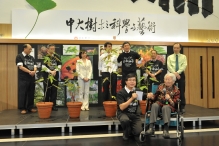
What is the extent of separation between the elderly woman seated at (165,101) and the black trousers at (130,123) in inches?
12.0

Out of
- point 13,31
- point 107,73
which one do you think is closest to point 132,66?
point 107,73

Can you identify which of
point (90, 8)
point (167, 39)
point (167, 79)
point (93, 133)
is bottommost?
point (93, 133)

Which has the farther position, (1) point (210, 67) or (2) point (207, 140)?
(1) point (210, 67)

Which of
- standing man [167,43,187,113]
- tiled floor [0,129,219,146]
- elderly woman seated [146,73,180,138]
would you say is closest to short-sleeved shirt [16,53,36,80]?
tiled floor [0,129,219,146]

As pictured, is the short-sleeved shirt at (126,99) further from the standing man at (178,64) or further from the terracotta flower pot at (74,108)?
the standing man at (178,64)

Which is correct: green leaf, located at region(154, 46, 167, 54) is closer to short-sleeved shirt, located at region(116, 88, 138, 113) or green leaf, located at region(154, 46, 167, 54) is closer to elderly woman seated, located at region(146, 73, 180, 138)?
elderly woman seated, located at region(146, 73, 180, 138)

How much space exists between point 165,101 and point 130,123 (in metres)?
0.66

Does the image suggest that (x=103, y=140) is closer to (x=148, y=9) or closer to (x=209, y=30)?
(x=148, y=9)

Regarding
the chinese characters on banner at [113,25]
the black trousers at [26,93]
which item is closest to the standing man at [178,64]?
the chinese characters on banner at [113,25]

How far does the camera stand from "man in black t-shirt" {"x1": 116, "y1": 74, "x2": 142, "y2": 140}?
305 cm

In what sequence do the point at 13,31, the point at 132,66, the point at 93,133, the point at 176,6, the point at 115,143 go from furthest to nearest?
1. the point at 176,6
2. the point at 13,31
3. the point at 132,66
4. the point at 93,133
5. the point at 115,143

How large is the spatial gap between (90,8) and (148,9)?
64.6 inches

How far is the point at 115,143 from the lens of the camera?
2965 millimetres

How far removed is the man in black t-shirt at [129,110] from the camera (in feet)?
10.0
